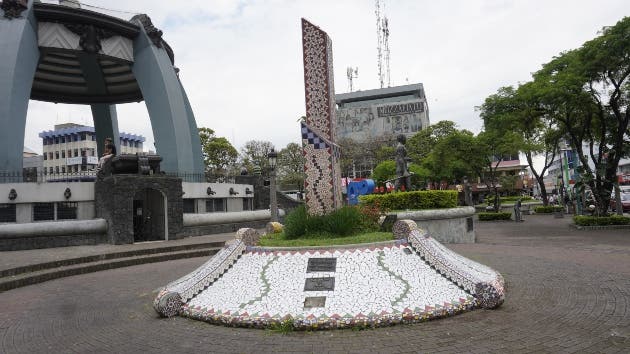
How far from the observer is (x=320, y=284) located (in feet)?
20.0

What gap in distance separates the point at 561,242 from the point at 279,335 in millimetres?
13474

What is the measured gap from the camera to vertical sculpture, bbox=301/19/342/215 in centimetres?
890

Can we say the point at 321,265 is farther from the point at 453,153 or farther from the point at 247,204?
the point at 453,153

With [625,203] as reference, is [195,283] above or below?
above

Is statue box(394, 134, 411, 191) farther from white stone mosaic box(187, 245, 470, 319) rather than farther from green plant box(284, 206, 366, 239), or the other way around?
white stone mosaic box(187, 245, 470, 319)

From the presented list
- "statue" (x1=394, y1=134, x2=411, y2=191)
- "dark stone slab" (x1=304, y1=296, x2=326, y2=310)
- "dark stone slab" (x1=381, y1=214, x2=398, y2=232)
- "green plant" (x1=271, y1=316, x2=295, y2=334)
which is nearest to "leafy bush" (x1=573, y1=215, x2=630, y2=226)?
"statue" (x1=394, y1=134, x2=411, y2=191)

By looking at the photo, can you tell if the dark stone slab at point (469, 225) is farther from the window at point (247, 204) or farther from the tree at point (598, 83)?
the window at point (247, 204)

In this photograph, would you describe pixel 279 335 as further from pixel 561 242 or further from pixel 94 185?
pixel 94 185

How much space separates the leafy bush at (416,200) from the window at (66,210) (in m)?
11.8

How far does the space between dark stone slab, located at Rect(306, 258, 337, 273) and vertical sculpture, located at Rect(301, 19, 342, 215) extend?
7.72 feet

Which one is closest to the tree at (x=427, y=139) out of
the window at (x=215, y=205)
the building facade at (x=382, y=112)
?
the window at (x=215, y=205)

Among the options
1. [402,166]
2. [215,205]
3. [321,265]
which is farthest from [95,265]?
[402,166]

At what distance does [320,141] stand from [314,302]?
4078mm

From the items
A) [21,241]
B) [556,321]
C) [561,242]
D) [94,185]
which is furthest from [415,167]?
[556,321]
